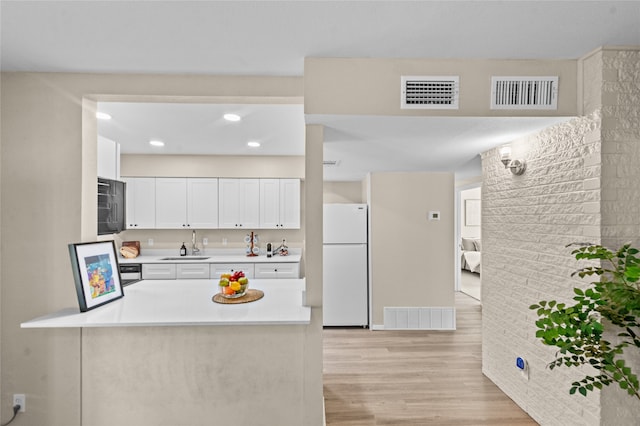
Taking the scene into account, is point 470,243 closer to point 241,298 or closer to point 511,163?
point 511,163

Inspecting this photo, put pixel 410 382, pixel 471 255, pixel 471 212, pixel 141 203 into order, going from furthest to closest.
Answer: pixel 471 212, pixel 471 255, pixel 141 203, pixel 410 382

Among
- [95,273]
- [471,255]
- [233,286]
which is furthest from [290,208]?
[471,255]

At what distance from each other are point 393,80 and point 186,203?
3.62 m

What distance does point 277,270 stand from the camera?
173 inches

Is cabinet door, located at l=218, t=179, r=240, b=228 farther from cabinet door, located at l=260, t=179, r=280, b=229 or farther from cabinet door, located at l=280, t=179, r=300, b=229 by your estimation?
cabinet door, located at l=280, t=179, r=300, b=229

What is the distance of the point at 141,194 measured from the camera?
4594 millimetres

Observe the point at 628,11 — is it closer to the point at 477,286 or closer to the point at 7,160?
the point at 7,160

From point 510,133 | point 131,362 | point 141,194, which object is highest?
point 510,133

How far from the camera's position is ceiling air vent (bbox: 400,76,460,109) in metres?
1.97

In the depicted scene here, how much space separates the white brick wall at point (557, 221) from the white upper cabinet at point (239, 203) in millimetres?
3001

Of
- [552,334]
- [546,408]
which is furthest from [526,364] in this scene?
[552,334]

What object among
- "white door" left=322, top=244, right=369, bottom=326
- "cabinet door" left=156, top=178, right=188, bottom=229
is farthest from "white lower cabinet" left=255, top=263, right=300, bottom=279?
"cabinet door" left=156, top=178, right=188, bottom=229

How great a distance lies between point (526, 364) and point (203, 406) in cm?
230

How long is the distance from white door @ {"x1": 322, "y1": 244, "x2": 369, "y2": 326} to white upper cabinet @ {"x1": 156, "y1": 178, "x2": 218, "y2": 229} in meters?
1.76
